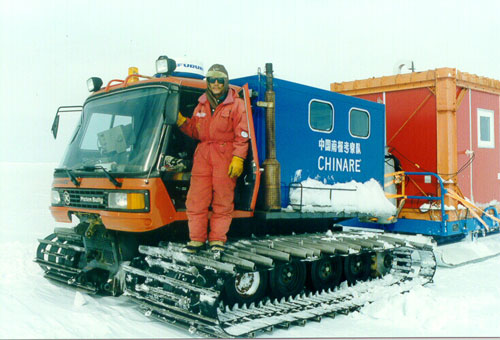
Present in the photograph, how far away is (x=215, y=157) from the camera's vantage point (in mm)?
5211

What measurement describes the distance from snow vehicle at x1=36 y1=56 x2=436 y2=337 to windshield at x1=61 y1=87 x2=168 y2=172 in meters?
0.02

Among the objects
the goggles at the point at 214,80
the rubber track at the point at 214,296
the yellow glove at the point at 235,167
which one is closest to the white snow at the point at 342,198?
the rubber track at the point at 214,296

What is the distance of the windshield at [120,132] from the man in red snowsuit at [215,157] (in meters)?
0.39

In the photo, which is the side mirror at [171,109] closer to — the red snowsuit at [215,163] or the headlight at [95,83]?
the red snowsuit at [215,163]

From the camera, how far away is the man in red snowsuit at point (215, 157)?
204 inches

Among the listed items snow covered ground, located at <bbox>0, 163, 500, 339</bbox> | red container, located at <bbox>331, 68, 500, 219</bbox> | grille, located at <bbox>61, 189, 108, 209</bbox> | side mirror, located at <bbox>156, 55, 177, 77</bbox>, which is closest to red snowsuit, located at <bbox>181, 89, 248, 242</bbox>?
side mirror, located at <bbox>156, 55, 177, 77</bbox>

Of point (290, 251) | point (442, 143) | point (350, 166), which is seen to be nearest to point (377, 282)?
point (350, 166)

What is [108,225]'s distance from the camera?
535 cm

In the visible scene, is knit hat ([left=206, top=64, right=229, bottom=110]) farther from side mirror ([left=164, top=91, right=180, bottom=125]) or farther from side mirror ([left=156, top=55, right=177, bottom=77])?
side mirror ([left=156, top=55, right=177, bottom=77])

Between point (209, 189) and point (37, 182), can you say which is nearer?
point (209, 189)

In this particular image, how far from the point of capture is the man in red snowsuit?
5.19 meters

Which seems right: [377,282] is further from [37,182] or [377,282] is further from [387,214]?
[37,182]

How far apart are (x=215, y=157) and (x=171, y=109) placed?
683 mm

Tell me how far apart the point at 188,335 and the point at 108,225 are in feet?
4.88
